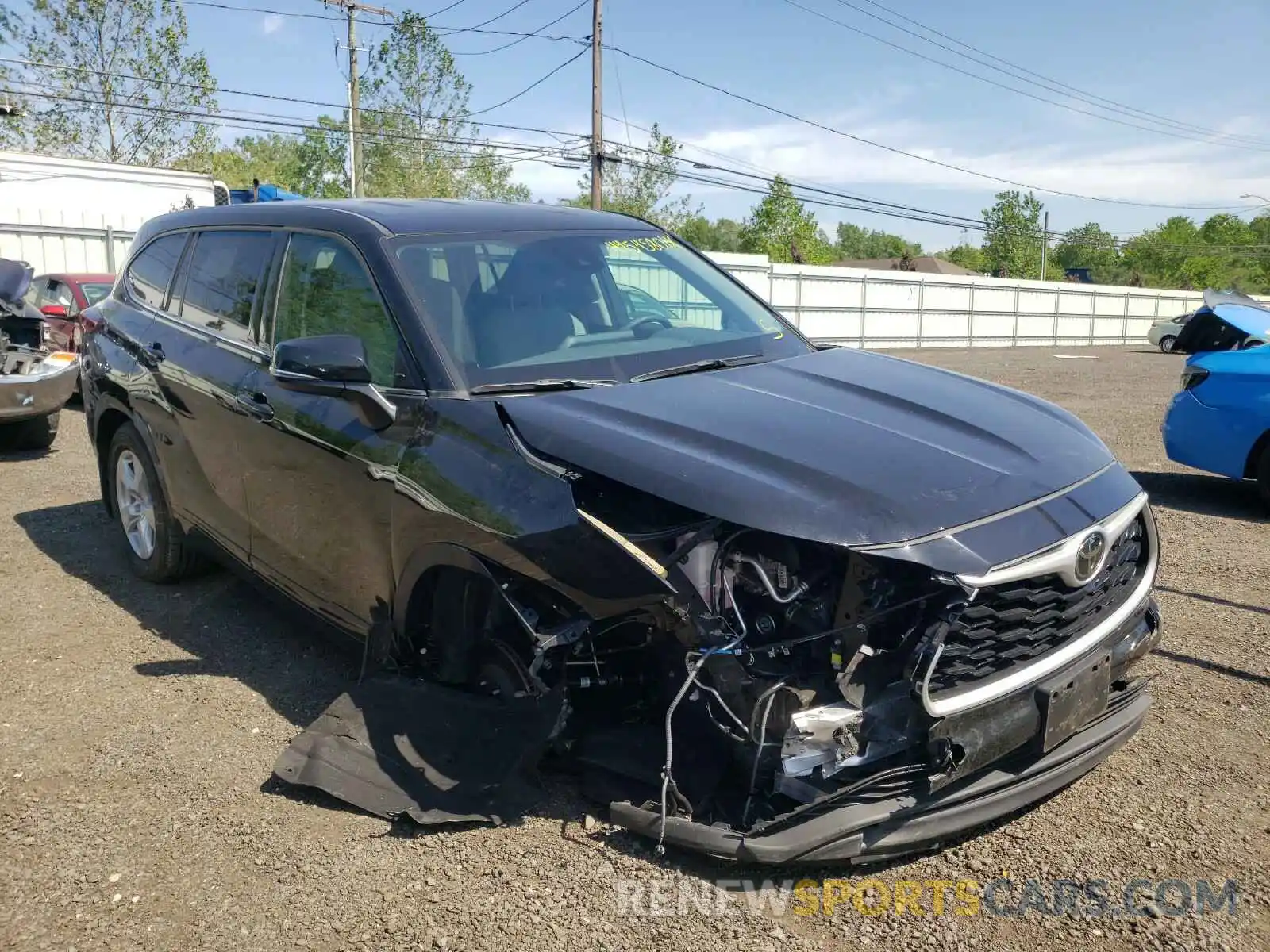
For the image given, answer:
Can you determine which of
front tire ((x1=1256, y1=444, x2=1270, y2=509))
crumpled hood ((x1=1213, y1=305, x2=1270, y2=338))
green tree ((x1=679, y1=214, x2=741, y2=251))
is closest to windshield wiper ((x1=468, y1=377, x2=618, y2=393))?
front tire ((x1=1256, y1=444, x2=1270, y2=509))

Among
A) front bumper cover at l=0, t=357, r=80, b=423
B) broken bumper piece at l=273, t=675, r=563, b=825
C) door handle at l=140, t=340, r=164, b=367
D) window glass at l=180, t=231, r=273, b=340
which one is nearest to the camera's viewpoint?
broken bumper piece at l=273, t=675, r=563, b=825

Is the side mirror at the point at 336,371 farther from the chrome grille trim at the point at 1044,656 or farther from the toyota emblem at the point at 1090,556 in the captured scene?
the toyota emblem at the point at 1090,556

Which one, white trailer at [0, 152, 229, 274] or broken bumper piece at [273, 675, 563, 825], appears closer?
broken bumper piece at [273, 675, 563, 825]

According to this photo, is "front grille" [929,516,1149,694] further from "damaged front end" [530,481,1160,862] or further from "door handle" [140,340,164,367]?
"door handle" [140,340,164,367]

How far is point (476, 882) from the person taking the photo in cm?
300

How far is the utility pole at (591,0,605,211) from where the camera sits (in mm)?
27578

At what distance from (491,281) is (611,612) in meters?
1.54

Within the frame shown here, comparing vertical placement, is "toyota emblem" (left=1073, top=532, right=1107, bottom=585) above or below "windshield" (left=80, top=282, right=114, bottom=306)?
below

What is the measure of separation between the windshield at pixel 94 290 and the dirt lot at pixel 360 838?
29.2 feet

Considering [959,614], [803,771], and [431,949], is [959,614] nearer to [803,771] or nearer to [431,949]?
[803,771]

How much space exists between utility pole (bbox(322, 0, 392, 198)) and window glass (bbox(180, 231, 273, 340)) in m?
27.2

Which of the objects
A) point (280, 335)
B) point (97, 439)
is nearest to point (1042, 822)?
point (280, 335)

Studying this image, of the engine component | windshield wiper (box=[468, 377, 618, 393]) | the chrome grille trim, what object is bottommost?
the engine component

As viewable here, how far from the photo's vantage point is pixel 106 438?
A: 6043 millimetres
